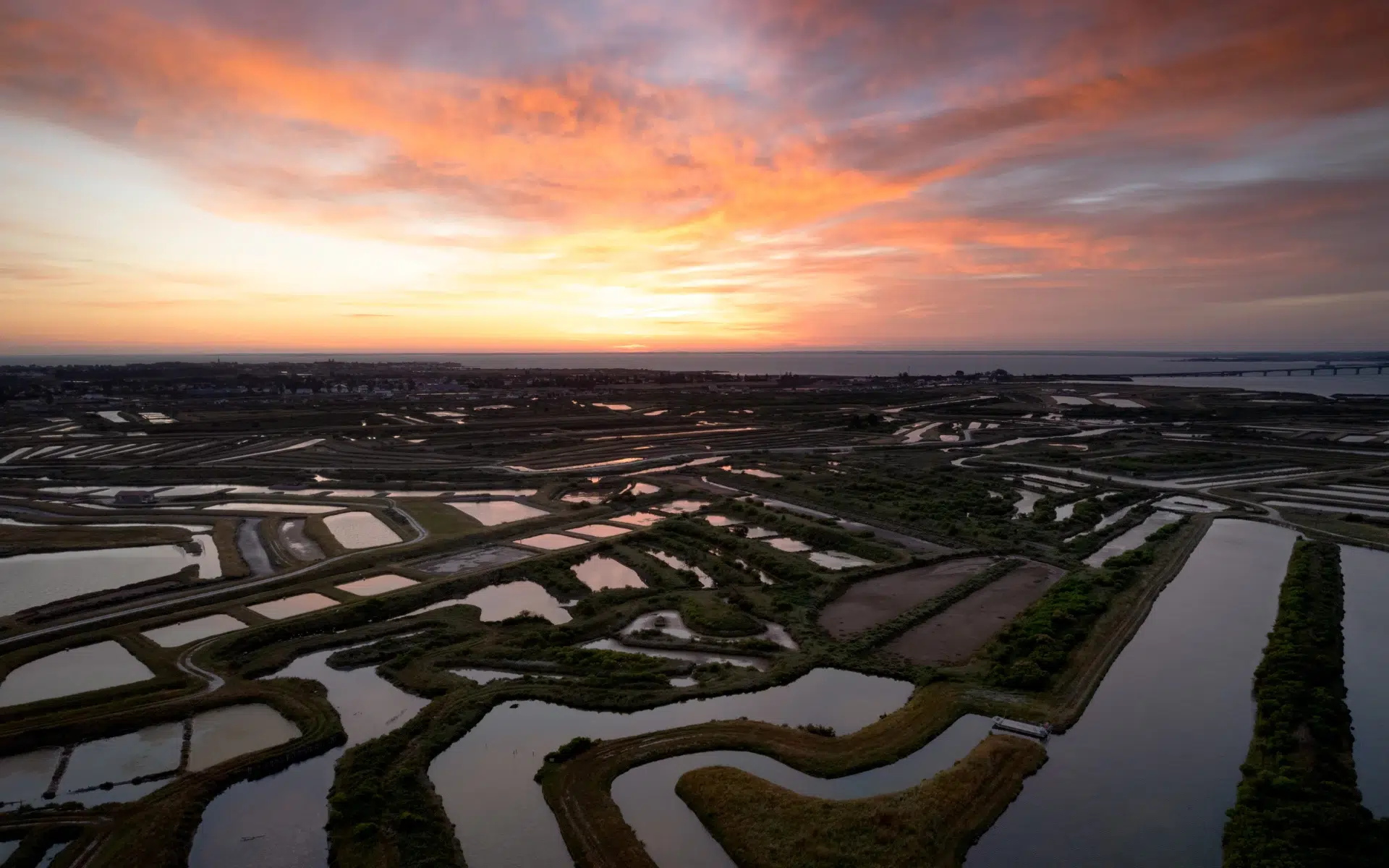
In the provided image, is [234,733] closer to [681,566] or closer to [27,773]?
[27,773]

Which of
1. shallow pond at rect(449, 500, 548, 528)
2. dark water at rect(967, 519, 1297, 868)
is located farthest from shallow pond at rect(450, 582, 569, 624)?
dark water at rect(967, 519, 1297, 868)

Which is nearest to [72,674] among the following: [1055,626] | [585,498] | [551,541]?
[551,541]

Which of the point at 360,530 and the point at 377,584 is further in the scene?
the point at 360,530

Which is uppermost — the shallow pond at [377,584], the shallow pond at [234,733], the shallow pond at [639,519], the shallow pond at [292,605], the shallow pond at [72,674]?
the shallow pond at [639,519]

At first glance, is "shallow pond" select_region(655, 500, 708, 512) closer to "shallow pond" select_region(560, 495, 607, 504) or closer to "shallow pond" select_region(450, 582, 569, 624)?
"shallow pond" select_region(560, 495, 607, 504)

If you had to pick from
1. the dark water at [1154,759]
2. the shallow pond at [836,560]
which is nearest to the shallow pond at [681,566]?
the shallow pond at [836,560]

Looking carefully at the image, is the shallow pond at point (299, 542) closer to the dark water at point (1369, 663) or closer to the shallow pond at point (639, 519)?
the shallow pond at point (639, 519)
